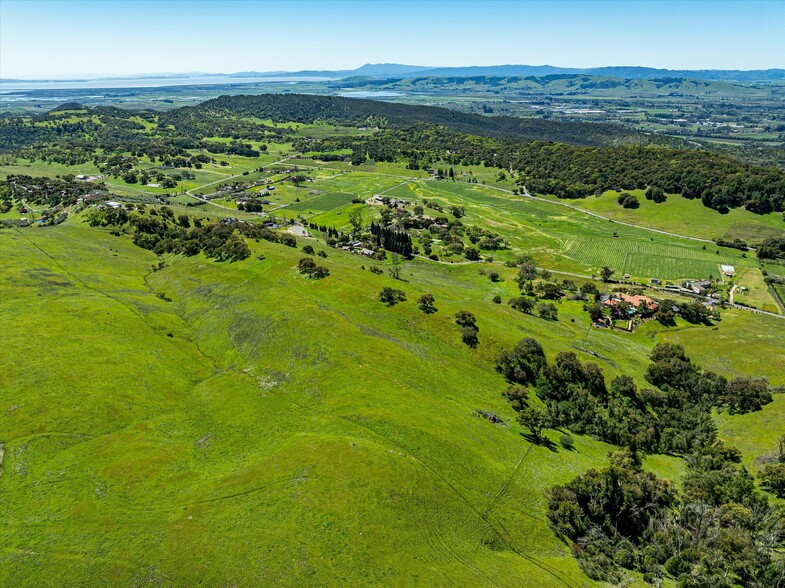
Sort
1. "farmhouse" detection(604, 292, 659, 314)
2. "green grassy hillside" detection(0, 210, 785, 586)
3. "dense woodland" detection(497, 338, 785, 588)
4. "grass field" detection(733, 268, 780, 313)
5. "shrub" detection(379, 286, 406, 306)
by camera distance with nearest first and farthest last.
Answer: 1. "green grassy hillside" detection(0, 210, 785, 586)
2. "dense woodland" detection(497, 338, 785, 588)
3. "shrub" detection(379, 286, 406, 306)
4. "farmhouse" detection(604, 292, 659, 314)
5. "grass field" detection(733, 268, 780, 313)

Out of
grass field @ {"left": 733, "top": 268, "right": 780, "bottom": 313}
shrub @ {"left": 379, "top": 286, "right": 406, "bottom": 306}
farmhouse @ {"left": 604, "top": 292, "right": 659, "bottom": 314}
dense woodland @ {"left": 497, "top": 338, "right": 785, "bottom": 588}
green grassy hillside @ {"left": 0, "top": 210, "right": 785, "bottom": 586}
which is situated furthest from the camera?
grass field @ {"left": 733, "top": 268, "right": 780, "bottom": 313}

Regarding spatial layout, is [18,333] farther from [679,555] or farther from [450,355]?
[679,555]

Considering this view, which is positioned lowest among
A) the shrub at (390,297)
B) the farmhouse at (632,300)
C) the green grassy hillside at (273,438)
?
the farmhouse at (632,300)

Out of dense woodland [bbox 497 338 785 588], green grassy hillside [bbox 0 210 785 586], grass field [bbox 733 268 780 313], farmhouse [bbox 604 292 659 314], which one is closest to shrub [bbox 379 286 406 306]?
green grassy hillside [bbox 0 210 785 586]

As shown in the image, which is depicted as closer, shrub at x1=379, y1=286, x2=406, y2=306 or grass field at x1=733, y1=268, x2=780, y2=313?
shrub at x1=379, y1=286, x2=406, y2=306

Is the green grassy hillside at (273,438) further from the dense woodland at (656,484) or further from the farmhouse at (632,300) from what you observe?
the farmhouse at (632,300)

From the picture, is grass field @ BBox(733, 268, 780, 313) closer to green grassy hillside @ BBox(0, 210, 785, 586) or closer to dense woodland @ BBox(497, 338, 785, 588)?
green grassy hillside @ BBox(0, 210, 785, 586)

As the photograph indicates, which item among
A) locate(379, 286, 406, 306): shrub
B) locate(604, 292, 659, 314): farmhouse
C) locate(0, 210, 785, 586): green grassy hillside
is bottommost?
locate(604, 292, 659, 314): farmhouse

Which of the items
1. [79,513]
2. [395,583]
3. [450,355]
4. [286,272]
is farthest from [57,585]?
[286,272]

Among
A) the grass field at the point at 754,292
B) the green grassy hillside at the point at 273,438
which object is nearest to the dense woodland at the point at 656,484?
the green grassy hillside at the point at 273,438

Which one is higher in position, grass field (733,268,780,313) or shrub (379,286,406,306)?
shrub (379,286,406,306)

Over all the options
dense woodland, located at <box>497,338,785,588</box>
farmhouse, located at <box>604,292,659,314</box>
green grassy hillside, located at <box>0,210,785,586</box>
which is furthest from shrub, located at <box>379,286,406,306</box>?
farmhouse, located at <box>604,292,659,314</box>
